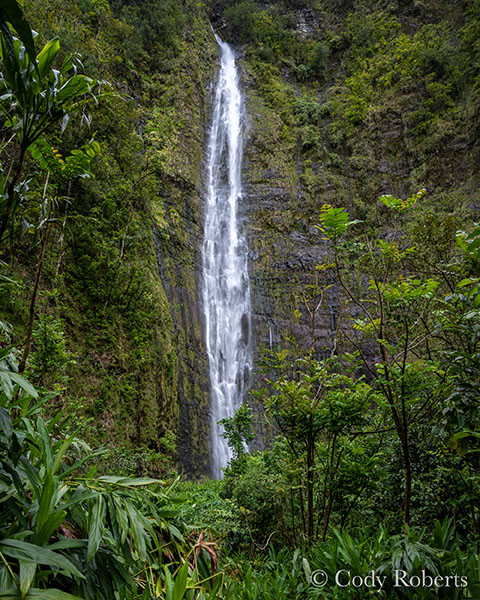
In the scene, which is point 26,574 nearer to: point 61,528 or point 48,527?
point 48,527

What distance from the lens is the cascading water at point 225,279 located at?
533 inches

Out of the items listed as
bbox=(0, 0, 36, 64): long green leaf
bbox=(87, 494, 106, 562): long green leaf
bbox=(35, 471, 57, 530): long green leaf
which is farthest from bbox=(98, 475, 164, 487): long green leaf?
bbox=(0, 0, 36, 64): long green leaf

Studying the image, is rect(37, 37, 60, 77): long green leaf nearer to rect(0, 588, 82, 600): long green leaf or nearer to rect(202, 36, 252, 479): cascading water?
rect(0, 588, 82, 600): long green leaf

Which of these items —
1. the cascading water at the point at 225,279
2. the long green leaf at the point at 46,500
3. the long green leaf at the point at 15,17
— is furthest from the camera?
the cascading water at the point at 225,279

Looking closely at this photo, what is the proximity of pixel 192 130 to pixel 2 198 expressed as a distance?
1789 centimetres

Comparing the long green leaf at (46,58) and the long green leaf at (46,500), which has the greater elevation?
the long green leaf at (46,58)

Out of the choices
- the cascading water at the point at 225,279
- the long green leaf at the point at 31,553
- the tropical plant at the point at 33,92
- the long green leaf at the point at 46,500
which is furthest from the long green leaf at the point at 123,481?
the cascading water at the point at 225,279

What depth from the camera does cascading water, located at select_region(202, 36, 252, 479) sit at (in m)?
13.5

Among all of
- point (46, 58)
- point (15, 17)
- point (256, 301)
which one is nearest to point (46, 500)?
point (15, 17)

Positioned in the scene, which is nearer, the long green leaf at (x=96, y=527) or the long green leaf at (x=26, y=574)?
the long green leaf at (x=26, y=574)

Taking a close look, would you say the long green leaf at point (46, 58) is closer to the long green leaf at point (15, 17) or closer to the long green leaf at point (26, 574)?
the long green leaf at point (15, 17)

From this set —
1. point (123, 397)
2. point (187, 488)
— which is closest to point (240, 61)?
point (123, 397)

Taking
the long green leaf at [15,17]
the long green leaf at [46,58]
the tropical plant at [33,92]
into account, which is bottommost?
the long green leaf at [15,17]

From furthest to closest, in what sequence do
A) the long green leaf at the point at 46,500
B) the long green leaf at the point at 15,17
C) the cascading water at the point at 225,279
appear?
1. the cascading water at the point at 225,279
2. the long green leaf at the point at 46,500
3. the long green leaf at the point at 15,17
